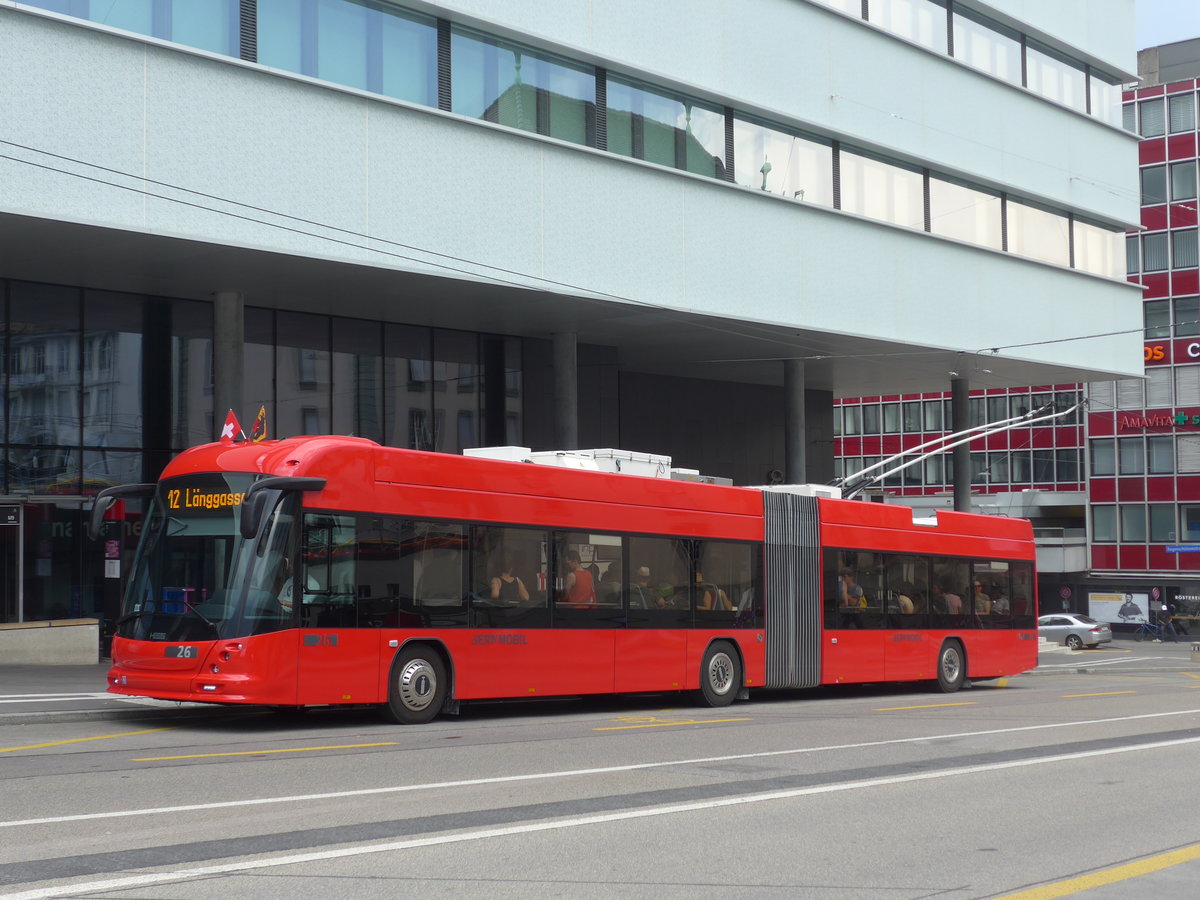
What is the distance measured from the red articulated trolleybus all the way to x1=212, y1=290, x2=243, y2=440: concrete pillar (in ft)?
31.7

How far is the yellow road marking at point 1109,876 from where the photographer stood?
672cm

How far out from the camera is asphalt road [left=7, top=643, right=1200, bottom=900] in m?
6.84

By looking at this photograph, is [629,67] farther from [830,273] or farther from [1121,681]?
[1121,681]

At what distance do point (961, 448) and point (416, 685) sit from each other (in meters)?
28.0

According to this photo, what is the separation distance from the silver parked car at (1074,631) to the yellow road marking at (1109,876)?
1896 inches

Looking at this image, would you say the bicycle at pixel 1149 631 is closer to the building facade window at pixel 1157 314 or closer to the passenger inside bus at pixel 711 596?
the building facade window at pixel 1157 314

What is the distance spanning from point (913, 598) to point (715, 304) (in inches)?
331

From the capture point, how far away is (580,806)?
9062 mm

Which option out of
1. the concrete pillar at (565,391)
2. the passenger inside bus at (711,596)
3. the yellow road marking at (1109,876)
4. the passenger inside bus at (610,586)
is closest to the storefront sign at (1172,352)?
the concrete pillar at (565,391)

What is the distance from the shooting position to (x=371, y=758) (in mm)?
11398

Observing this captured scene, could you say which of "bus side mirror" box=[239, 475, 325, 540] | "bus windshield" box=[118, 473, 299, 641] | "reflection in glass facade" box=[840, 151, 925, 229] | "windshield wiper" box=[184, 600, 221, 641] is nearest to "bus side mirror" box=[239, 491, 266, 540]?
"bus side mirror" box=[239, 475, 325, 540]

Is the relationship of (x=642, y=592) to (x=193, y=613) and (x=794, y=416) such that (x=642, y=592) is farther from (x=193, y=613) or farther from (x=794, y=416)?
(x=794, y=416)

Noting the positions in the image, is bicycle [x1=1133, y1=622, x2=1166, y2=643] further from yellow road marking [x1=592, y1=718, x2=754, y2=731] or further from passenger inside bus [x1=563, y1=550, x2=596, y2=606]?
passenger inside bus [x1=563, y1=550, x2=596, y2=606]

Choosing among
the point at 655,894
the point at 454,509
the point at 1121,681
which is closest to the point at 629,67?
the point at 454,509
